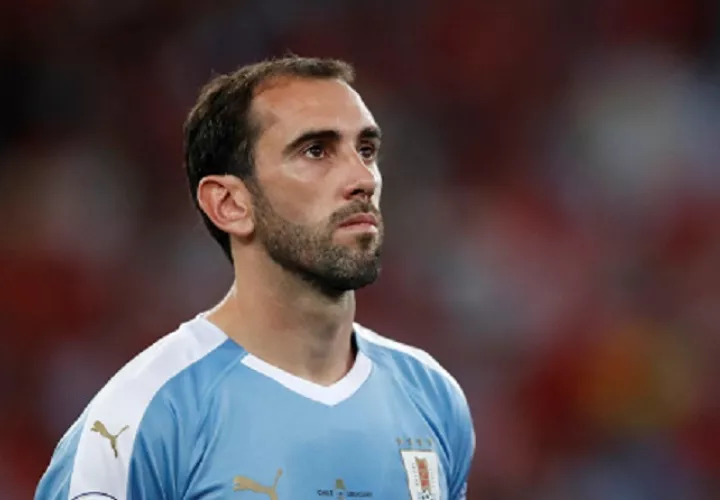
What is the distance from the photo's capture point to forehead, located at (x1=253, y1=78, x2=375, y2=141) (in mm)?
2490

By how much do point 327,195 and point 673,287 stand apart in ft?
11.4

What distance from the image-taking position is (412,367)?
8.87 ft

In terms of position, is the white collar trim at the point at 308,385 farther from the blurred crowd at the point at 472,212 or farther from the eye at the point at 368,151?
the blurred crowd at the point at 472,212

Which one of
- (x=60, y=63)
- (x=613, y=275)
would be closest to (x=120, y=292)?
(x=60, y=63)

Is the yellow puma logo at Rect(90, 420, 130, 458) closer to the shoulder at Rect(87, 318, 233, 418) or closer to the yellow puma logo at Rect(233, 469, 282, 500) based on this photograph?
the shoulder at Rect(87, 318, 233, 418)

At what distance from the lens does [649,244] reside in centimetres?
556

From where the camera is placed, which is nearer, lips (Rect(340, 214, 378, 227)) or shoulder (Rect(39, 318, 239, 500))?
shoulder (Rect(39, 318, 239, 500))

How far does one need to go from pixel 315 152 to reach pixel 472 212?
3.27m

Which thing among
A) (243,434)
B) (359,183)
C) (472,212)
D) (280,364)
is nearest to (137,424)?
(243,434)

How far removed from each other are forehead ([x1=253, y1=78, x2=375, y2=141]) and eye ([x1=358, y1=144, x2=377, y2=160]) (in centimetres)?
6

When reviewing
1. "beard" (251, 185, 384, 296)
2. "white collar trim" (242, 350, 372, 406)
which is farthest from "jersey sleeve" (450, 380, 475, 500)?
"beard" (251, 185, 384, 296)

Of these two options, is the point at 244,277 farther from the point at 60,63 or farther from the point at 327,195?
the point at 60,63

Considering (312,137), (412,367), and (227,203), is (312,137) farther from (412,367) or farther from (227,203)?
(412,367)

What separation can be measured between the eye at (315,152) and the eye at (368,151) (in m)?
0.11
